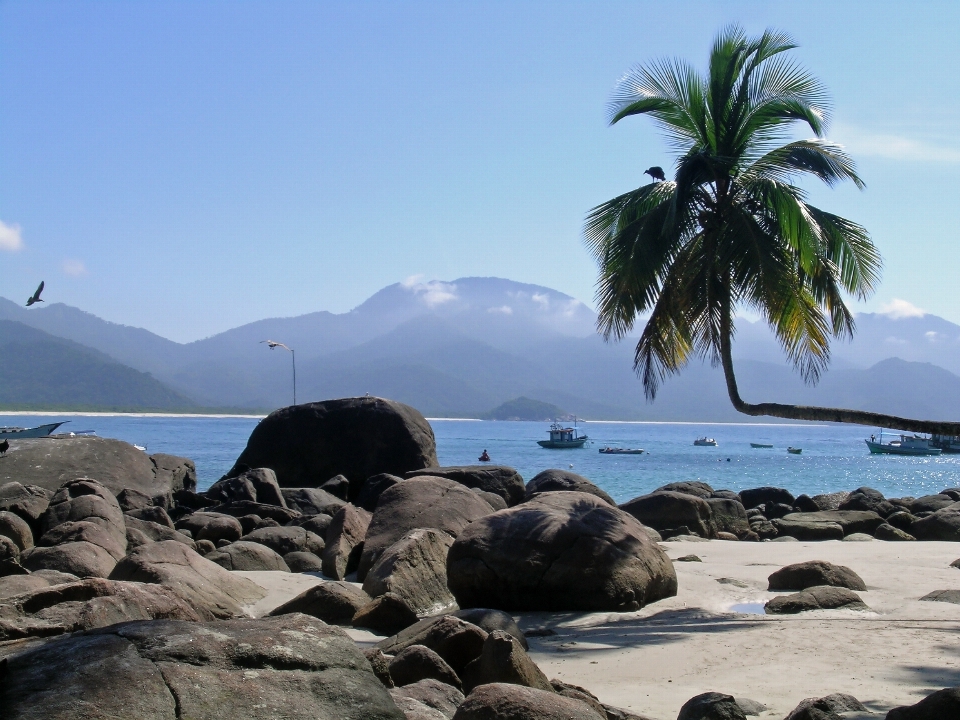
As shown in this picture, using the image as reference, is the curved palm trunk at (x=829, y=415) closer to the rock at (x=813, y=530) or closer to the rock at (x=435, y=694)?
the rock at (x=435, y=694)

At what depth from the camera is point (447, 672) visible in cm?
563

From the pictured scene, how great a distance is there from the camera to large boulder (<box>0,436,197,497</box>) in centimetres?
1605

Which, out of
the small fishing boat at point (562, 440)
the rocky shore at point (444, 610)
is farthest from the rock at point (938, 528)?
the small fishing boat at point (562, 440)

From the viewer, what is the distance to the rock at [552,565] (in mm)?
9352

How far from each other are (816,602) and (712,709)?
15.1 ft

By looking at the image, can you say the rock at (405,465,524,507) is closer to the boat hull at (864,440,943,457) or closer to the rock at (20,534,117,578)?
the rock at (20,534,117,578)

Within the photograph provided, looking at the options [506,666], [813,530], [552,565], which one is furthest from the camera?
[813,530]

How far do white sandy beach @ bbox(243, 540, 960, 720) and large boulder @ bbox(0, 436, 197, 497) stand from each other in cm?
728

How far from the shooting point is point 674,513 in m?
19.5

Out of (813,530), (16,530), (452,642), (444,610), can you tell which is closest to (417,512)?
(444,610)

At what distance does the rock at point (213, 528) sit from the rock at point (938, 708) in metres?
11.4

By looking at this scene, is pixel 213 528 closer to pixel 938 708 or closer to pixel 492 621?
pixel 492 621

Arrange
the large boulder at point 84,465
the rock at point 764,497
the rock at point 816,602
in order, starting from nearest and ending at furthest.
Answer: the rock at point 816,602, the large boulder at point 84,465, the rock at point 764,497

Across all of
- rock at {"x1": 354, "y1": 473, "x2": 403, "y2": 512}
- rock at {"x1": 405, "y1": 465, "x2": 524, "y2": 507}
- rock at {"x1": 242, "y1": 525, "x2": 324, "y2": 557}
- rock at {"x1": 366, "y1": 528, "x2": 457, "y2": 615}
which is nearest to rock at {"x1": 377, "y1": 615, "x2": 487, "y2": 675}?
rock at {"x1": 366, "y1": 528, "x2": 457, "y2": 615}
